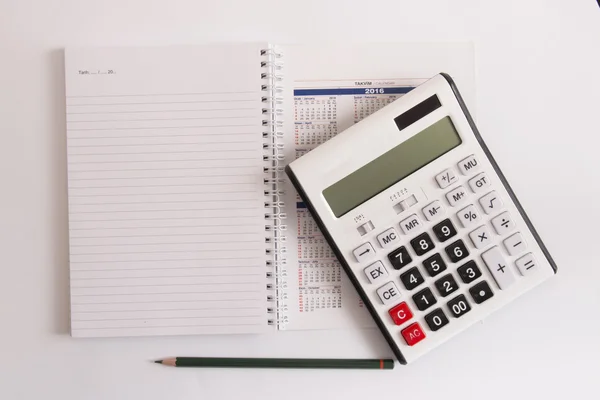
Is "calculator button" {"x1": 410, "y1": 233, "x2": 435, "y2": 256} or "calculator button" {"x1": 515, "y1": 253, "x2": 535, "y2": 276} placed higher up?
"calculator button" {"x1": 410, "y1": 233, "x2": 435, "y2": 256}

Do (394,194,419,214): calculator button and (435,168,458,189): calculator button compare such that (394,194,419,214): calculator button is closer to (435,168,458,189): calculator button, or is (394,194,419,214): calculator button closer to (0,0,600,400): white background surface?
(435,168,458,189): calculator button

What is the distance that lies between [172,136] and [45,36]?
0.23 meters

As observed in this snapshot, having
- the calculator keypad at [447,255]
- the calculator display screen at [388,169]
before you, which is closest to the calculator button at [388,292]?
the calculator keypad at [447,255]

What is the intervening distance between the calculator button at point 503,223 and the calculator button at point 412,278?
0.11 m

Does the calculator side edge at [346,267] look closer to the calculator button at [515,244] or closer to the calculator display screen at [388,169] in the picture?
the calculator display screen at [388,169]

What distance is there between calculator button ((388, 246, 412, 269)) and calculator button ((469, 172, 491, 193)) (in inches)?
4.7

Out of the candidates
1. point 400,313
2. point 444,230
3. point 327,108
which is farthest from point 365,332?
point 327,108

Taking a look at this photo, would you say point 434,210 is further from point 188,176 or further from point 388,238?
point 188,176

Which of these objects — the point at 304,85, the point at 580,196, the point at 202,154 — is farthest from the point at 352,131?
the point at 580,196

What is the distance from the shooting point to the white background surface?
61 centimetres

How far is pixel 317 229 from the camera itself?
23.8 inches

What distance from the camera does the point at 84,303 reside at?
1.97ft

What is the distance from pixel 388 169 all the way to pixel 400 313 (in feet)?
0.60

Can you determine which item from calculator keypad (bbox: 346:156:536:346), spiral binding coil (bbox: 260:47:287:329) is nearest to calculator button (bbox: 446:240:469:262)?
calculator keypad (bbox: 346:156:536:346)
